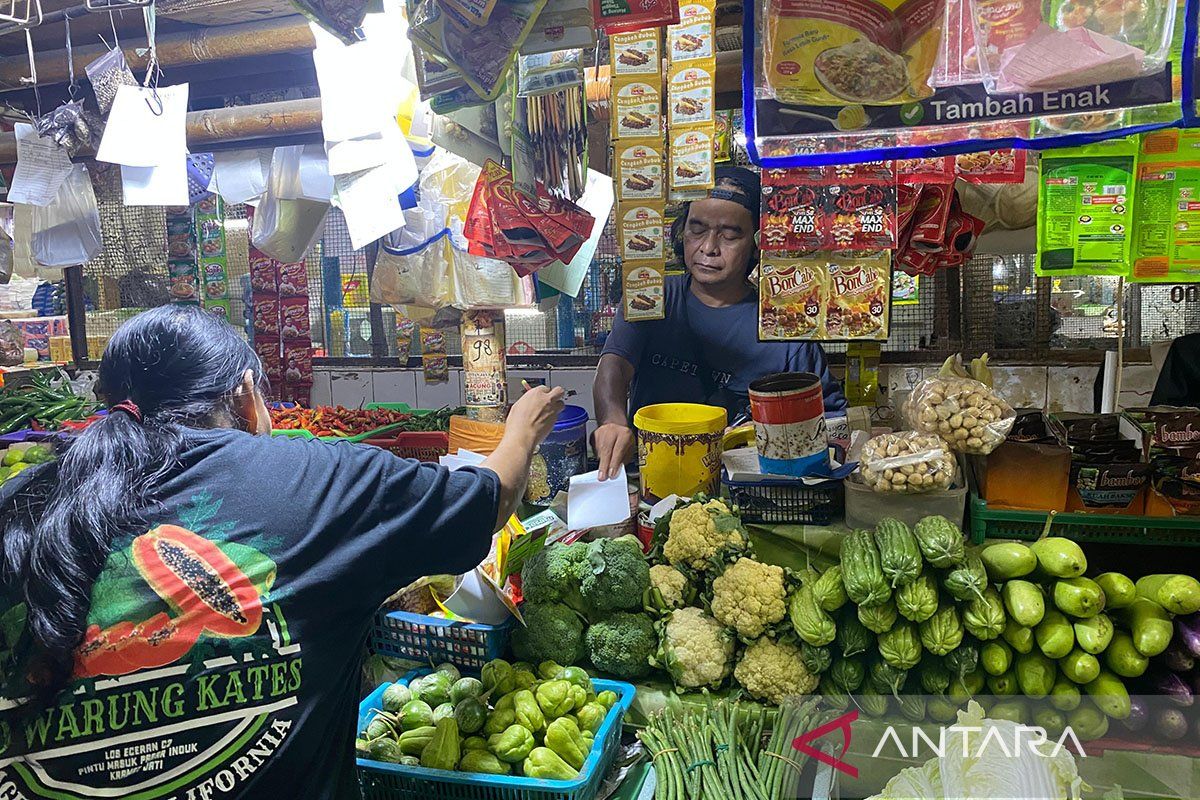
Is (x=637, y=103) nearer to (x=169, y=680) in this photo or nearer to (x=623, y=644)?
(x=623, y=644)

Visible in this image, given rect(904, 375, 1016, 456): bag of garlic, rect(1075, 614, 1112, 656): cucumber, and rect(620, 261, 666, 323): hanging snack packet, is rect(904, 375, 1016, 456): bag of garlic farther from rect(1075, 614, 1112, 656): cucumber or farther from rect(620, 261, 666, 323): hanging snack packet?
rect(620, 261, 666, 323): hanging snack packet

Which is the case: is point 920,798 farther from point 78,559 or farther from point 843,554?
point 78,559

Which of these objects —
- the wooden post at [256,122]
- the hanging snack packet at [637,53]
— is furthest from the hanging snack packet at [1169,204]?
the wooden post at [256,122]

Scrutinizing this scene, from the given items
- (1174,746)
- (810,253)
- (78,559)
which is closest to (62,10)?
(78,559)

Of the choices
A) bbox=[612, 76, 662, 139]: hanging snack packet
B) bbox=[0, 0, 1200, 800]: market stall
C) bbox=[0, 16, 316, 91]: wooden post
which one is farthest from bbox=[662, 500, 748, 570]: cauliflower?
bbox=[0, 16, 316, 91]: wooden post

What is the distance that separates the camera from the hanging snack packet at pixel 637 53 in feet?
9.74

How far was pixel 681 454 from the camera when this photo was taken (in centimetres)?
260

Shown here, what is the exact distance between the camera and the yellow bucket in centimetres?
258

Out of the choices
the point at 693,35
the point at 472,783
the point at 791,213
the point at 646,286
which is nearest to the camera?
the point at 472,783

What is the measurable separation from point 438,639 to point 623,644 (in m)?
0.55

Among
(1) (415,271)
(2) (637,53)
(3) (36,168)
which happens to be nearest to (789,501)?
(2) (637,53)

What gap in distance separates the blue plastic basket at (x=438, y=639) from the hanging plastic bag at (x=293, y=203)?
2.49m

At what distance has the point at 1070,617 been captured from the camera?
1856 millimetres

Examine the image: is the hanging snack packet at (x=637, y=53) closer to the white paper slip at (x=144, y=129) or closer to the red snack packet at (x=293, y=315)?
the white paper slip at (x=144, y=129)
